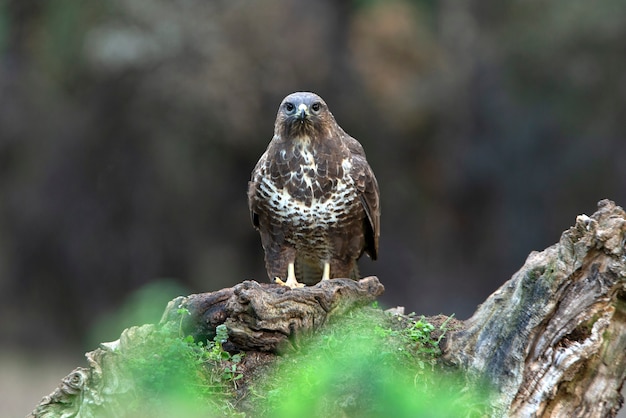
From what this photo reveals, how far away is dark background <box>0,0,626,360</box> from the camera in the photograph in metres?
10.6

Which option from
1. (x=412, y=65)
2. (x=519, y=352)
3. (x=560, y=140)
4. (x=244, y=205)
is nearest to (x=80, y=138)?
(x=244, y=205)

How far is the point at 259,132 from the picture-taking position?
34.9 ft

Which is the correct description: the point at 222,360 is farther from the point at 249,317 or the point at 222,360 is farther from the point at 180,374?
the point at 180,374

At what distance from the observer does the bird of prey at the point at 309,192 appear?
5723 mm

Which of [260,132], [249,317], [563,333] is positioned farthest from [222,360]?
[260,132]

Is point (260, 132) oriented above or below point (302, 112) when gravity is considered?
above

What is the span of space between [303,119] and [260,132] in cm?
492

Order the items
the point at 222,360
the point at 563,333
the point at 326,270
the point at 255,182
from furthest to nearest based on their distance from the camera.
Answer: the point at 326,270
the point at 255,182
the point at 222,360
the point at 563,333

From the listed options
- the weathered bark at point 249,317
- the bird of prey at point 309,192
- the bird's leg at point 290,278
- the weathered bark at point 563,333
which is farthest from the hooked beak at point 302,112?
the weathered bark at point 563,333

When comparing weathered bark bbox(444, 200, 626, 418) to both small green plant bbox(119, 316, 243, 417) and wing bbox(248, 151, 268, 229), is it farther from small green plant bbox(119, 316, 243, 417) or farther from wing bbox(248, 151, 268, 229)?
wing bbox(248, 151, 268, 229)

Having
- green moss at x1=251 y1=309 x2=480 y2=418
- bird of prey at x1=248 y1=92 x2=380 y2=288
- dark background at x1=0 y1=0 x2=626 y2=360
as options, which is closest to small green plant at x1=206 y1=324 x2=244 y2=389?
green moss at x1=251 y1=309 x2=480 y2=418

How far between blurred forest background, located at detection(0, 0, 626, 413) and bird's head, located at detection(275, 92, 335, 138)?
4659 mm

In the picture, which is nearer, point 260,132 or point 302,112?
point 302,112

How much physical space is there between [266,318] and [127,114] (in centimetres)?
694
